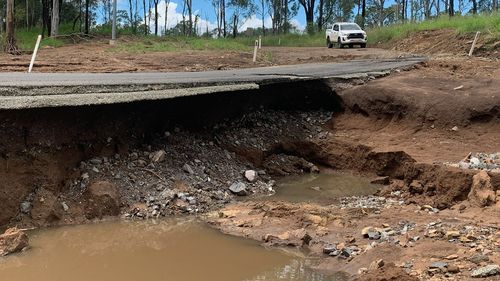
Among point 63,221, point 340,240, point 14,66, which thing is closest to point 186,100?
point 63,221

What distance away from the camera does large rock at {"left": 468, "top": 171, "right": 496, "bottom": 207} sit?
7223 mm

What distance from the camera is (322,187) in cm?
→ 1020

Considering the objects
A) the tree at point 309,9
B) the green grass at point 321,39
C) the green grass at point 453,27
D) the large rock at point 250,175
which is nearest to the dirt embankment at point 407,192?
the large rock at point 250,175

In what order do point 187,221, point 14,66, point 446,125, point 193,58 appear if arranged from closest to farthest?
1. point 187,221
2. point 446,125
3. point 14,66
4. point 193,58

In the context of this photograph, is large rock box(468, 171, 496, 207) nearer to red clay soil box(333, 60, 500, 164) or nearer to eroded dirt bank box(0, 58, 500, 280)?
eroded dirt bank box(0, 58, 500, 280)

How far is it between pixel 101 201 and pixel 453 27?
2207 cm

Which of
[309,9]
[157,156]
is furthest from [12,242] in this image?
[309,9]

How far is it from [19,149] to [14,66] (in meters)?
9.08

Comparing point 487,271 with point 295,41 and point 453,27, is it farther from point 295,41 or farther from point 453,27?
point 295,41

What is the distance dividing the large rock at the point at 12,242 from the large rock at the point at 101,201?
1334 millimetres

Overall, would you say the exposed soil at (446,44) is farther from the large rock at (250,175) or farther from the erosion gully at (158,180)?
the large rock at (250,175)

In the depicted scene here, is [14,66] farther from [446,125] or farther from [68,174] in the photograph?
[446,125]

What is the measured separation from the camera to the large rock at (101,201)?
25.0 feet

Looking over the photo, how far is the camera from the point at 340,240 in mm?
6402
